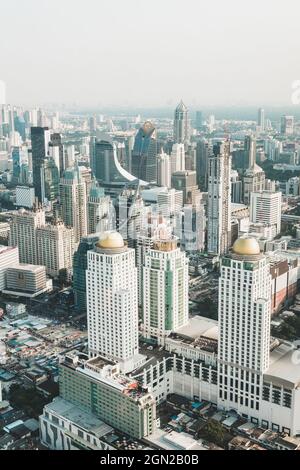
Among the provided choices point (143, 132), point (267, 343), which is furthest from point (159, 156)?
point (267, 343)

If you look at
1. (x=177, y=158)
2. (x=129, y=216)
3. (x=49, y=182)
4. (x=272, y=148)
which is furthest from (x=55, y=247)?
(x=272, y=148)

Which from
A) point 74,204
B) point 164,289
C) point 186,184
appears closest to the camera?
point 164,289

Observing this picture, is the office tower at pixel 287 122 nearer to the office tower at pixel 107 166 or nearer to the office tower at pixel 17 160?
the office tower at pixel 107 166

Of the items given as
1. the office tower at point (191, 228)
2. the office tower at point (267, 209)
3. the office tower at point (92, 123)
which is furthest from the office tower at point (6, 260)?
the office tower at point (267, 209)

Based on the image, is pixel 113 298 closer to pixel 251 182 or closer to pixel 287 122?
pixel 287 122

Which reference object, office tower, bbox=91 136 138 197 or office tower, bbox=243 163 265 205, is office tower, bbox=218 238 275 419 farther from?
office tower, bbox=91 136 138 197

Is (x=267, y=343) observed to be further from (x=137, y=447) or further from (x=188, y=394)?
(x=137, y=447)
